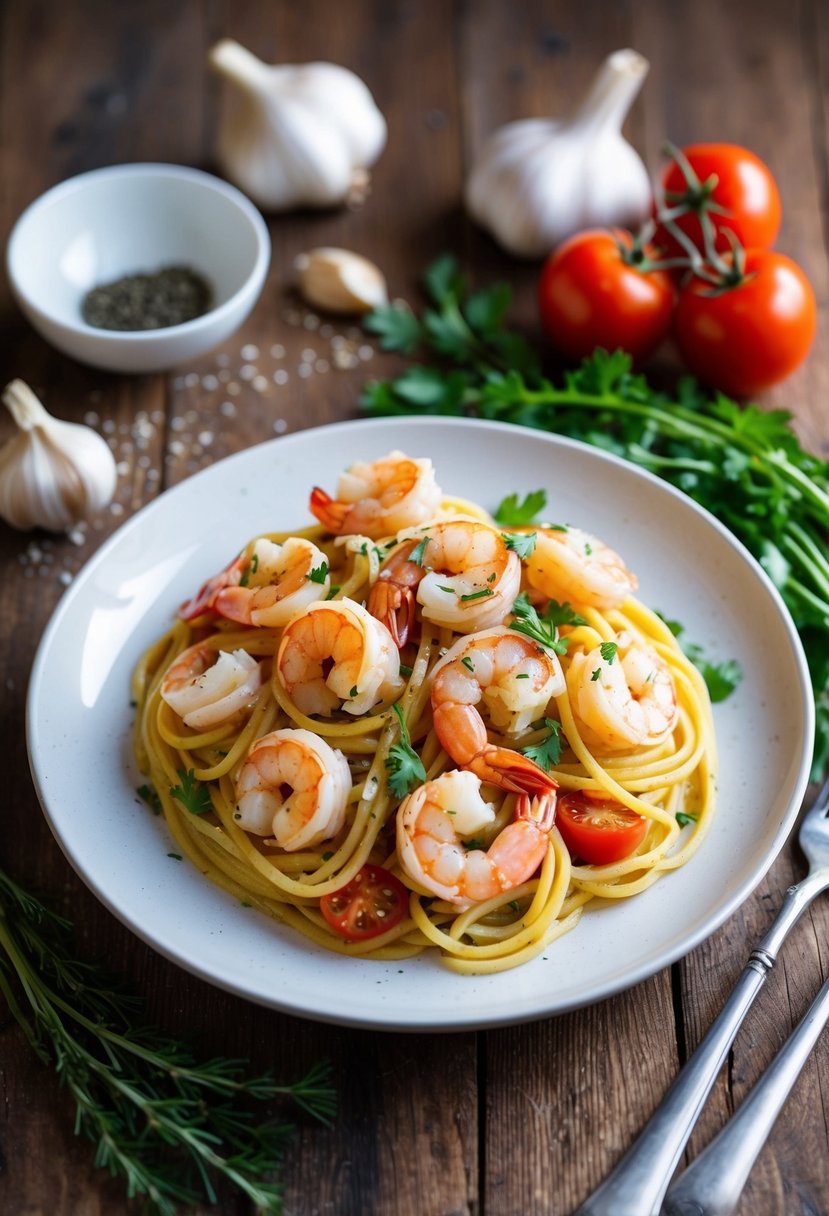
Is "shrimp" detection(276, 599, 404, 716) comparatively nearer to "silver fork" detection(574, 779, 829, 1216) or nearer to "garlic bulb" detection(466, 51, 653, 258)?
"silver fork" detection(574, 779, 829, 1216)

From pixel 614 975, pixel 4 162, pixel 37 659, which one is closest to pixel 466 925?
pixel 614 975

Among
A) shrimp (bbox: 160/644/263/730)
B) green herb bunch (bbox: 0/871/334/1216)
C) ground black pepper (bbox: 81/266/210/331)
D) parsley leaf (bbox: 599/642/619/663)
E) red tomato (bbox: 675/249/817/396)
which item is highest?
red tomato (bbox: 675/249/817/396)

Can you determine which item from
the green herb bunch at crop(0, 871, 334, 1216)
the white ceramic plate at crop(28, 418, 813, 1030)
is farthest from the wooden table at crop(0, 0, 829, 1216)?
the white ceramic plate at crop(28, 418, 813, 1030)

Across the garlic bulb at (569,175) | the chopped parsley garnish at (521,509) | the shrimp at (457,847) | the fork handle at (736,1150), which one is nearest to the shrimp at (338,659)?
the shrimp at (457,847)

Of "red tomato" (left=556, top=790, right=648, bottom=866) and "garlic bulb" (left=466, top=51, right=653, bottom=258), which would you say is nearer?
"red tomato" (left=556, top=790, right=648, bottom=866)

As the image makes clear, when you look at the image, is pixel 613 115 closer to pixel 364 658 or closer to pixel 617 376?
pixel 617 376

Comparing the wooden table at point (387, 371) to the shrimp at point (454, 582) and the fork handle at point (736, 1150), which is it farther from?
the shrimp at point (454, 582)
